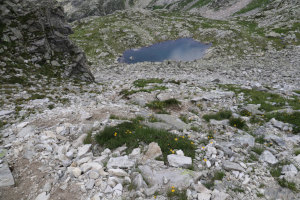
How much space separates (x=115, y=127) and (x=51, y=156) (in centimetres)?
292

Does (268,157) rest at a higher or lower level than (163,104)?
higher

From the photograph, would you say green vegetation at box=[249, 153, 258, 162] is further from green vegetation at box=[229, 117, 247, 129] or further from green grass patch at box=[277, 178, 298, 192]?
green vegetation at box=[229, 117, 247, 129]

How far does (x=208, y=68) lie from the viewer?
105ft

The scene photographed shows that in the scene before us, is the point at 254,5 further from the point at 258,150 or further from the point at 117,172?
the point at 117,172

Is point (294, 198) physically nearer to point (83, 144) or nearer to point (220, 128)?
point (220, 128)

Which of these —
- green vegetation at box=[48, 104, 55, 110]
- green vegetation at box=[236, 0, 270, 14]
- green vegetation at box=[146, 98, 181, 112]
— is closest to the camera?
green vegetation at box=[48, 104, 55, 110]

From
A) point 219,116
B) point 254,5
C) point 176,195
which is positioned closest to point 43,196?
point 176,195

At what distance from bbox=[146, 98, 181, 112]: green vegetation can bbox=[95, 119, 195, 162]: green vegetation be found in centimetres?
516

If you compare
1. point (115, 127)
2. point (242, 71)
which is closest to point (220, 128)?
point (115, 127)

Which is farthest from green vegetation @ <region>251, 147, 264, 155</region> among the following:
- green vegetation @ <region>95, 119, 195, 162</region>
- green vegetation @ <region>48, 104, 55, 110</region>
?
green vegetation @ <region>48, 104, 55, 110</region>

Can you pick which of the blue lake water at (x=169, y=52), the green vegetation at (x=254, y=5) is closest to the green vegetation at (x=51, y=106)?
the blue lake water at (x=169, y=52)

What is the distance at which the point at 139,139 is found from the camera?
292 inches

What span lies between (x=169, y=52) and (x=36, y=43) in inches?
1359

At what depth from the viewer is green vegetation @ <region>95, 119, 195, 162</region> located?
23.1 feet
